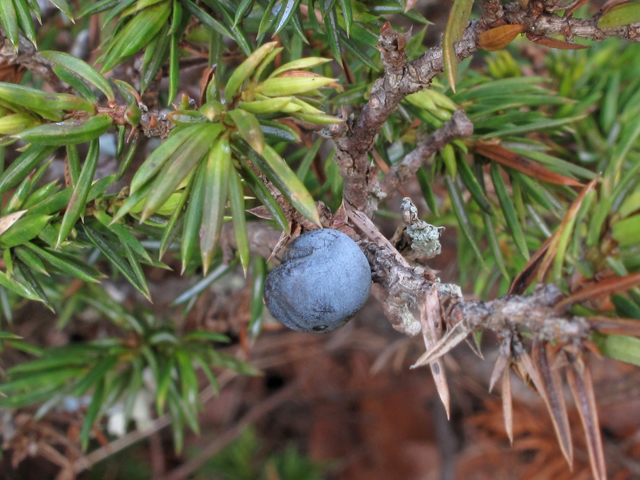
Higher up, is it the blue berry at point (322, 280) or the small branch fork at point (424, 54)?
the small branch fork at point (424, 54)

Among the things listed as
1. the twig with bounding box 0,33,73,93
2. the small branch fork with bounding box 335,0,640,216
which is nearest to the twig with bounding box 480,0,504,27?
the small branch fork with bounding box 335,0,640,216

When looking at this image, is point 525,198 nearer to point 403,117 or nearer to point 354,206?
point 403,117

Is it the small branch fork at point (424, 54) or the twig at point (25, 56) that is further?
the twig at point (25, 56)

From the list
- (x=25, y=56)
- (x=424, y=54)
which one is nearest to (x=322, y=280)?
(x=424, y=54)

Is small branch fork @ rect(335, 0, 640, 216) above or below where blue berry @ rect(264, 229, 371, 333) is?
above

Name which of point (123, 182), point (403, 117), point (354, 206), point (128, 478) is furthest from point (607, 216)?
point (128, 478)

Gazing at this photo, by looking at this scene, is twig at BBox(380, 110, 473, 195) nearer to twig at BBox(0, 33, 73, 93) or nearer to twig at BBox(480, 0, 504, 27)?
twig at BBox(480, 0, 504, 27)

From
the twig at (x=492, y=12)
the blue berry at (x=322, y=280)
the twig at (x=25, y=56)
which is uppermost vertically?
the twig at (x=492, y=12)

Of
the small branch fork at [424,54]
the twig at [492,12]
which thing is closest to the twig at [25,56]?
the small branch fork at [424,54]

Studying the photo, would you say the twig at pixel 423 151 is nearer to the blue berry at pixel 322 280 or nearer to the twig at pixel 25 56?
the blue berry at pixel 322 280

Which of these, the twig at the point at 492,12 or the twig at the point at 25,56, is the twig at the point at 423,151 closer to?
the twig at the point at 492,12

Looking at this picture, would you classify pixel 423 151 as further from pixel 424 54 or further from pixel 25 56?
pixel 25 56
